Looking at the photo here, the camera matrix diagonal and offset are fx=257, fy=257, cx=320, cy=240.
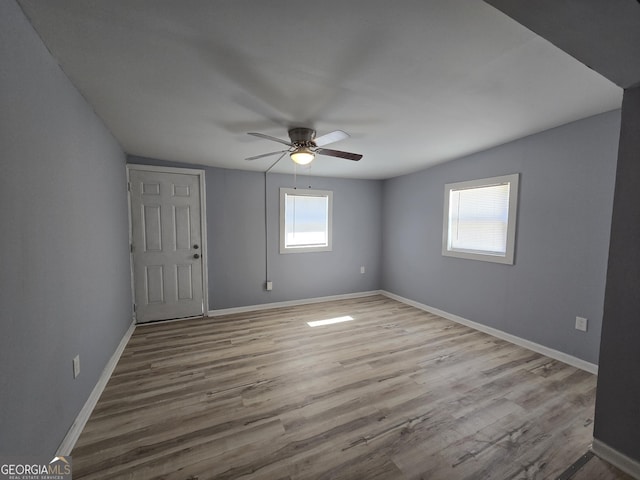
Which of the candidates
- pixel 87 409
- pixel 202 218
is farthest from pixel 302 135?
pixel 87 409

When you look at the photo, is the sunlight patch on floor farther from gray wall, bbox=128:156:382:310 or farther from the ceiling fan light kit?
the ceiling fan light kit

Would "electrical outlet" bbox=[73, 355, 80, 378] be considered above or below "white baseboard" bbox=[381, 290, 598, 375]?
above

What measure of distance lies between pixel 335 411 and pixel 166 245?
312cm

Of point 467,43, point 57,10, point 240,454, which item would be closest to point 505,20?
point 467,43

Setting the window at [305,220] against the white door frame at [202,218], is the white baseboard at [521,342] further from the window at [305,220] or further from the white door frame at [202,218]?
the white door frame at [202,218]

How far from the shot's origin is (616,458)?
149cm

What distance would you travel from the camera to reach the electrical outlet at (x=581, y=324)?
Result: 2465 millimetres

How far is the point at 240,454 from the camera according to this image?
60.1 inches

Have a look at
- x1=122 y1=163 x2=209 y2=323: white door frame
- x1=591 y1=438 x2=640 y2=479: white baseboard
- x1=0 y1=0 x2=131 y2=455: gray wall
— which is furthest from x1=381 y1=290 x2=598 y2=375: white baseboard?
x1=0 y1=0 x2=131 y2=455: gray wall

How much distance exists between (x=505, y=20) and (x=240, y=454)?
2692 millimetres

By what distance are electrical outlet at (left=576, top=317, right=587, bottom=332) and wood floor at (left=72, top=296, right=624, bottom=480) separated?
398mm

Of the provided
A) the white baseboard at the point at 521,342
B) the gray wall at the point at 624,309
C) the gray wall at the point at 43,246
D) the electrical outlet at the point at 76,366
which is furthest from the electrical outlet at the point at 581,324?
the electrical outlet at the point at 76,366

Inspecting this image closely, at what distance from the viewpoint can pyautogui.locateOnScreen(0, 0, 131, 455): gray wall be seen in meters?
1.08

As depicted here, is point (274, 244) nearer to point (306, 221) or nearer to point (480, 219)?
point (306, 221)
